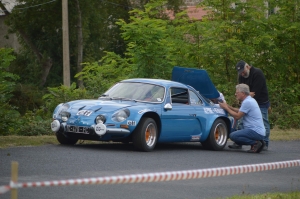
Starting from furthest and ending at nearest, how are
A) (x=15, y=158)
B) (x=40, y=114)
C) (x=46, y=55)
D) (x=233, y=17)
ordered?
1. (x=46, y=55)
2. (x=233, y=17)
3. (x=40, y=114)
4. (x=15, y=158)

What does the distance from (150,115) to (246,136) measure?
2.18 metres

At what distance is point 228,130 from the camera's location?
1568 cm

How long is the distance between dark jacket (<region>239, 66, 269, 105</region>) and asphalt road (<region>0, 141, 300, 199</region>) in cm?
114

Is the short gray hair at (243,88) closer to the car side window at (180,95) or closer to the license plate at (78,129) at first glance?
the car side window at (180,95)

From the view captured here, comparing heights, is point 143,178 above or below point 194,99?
above

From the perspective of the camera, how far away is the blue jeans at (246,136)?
48.0ft

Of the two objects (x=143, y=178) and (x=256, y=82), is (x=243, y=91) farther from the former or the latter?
(x=143, y=178)

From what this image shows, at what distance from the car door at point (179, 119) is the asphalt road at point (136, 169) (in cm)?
34

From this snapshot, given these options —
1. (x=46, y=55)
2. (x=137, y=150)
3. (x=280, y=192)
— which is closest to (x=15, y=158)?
(x=137, y=150)

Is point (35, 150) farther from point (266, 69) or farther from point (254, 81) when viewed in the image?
point (266, 69)

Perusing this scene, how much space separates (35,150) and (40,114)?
8792 millimetres

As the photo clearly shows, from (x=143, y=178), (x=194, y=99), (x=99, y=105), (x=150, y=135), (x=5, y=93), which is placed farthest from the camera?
(x=5, y=93)

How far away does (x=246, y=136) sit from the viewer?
14672mm

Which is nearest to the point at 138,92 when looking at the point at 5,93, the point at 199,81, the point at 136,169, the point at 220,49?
the point at 199,81
